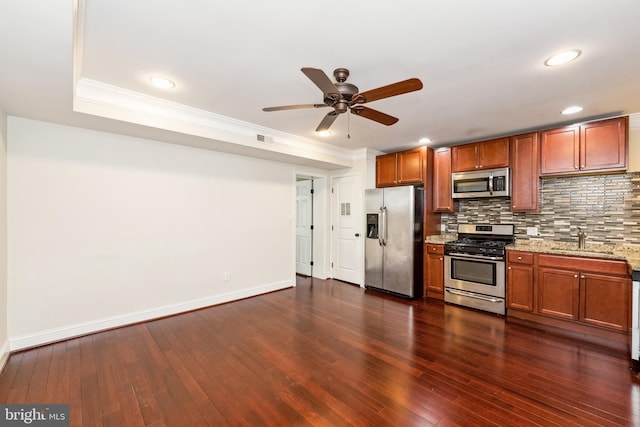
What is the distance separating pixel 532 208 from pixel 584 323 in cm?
143

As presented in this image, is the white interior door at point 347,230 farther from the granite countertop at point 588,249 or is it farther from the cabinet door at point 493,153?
the granite countertop at point 588,249

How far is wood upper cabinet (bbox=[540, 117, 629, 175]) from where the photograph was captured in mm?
3188

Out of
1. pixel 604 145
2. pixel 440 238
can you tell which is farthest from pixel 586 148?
pixel 440 238

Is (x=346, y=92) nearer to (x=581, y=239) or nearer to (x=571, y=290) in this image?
(x=571, y=290)

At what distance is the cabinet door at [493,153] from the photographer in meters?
3.95

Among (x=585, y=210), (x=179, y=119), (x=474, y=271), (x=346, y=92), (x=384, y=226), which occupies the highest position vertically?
(x=179, y=119)

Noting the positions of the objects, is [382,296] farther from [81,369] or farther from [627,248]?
[81,369]

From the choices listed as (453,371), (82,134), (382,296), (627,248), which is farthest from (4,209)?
(627,248)

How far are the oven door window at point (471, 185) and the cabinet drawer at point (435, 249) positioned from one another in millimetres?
908

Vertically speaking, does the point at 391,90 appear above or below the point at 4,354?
above

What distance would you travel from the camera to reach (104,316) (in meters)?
3.20

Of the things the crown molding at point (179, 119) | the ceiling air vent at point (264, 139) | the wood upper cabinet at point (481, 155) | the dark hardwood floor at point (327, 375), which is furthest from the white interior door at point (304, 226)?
the wood upper cabinet at point (481, 155)

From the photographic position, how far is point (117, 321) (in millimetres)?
3277

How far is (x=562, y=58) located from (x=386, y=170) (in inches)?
119
